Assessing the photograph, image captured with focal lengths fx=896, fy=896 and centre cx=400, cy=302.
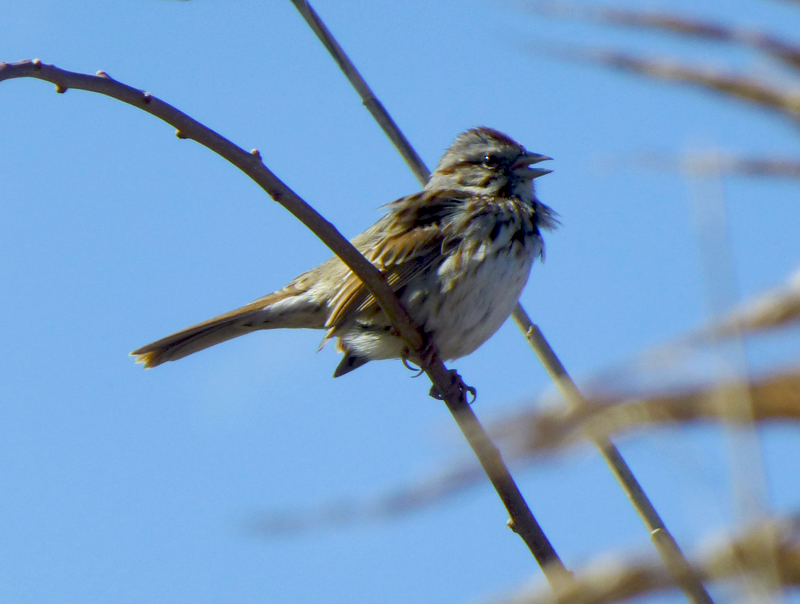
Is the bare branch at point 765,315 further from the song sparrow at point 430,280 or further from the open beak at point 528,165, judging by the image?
the open beak at point 528,165

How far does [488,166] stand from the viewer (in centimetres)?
552

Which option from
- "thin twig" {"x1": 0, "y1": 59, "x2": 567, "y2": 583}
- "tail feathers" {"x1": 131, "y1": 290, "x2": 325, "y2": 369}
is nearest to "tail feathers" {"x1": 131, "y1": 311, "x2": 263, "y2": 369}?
"tail feathers" {"x1": 131, "y1": 290, "x2": 325, "y2": 369}

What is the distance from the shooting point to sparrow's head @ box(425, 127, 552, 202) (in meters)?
5.29

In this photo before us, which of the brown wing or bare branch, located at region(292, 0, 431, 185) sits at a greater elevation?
the brown wing

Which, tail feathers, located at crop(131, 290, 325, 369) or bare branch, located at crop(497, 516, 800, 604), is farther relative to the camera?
tail feathers, located at crop(131, 290, 325, 369)

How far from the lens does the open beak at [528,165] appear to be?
529 cm

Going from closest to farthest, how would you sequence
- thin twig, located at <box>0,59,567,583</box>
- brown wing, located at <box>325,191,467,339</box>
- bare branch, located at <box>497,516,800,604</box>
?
1. bare branch, located at <box>497,516,800,604</box>
2. thin twig, located at <box>0,59,567,583</box>
3. brown wing, located at <box>325,191,467,339</box>

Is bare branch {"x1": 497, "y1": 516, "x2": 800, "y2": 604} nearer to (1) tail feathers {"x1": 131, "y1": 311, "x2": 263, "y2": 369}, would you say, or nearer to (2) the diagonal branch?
(2) the diagonal branch

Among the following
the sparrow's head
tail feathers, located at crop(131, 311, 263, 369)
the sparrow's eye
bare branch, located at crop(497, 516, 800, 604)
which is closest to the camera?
bare branch, located at crop(497, 516, 800, 604)

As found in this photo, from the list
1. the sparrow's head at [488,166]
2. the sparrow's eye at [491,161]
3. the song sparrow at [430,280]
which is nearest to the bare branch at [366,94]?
the song sparrow at [430,280]

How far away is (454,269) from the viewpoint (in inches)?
183

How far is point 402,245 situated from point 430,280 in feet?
0.90

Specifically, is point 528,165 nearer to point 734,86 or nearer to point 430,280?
point 430,280

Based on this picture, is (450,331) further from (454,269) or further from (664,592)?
(664,592)
